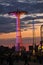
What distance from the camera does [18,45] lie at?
96375 mm

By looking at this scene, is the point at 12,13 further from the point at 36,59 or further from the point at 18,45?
the point at 36,59

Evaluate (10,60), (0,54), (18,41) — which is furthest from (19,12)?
(10,60)

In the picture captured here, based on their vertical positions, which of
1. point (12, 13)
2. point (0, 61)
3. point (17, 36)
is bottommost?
point (0, 61)

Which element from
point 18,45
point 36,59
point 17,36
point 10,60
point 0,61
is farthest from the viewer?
point 17,36

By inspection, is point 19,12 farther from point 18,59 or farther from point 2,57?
point 2,57

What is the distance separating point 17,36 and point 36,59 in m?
52.2

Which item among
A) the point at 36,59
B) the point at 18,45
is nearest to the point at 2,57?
the point at 36,59

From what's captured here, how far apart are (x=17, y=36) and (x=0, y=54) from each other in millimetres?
60271

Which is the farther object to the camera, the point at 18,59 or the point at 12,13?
the point at 12,13

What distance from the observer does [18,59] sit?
53.9 m

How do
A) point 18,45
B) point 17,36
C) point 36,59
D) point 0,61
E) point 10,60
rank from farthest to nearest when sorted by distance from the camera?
point 17,36 → point 18,45 → point 36,59 → point 0,61 → point 10,60

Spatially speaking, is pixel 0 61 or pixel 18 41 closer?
pixel 0 61

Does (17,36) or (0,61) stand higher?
(17,36)

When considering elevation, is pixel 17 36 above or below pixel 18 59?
above
